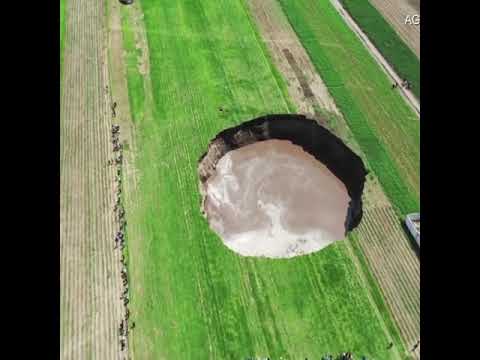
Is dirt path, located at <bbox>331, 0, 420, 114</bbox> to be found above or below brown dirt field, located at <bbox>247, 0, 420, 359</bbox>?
above

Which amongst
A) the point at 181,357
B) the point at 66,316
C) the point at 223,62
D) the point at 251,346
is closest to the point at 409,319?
the point at 251,346

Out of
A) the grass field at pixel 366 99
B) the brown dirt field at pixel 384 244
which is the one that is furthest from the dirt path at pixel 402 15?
the brown dirt field at pixel 384 244

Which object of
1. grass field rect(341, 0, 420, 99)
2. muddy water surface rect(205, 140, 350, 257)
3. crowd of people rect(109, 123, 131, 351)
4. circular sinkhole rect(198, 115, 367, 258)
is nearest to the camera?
crowd of people rect(109, 123, 131, 351)

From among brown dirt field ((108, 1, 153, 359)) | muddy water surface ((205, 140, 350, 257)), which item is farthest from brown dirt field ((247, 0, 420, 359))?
brown dirt field ((108, 1, 153, 359))

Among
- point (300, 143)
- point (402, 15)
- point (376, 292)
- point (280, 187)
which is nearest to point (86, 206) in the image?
point (280, 187)

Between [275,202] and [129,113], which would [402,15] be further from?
[129,113]

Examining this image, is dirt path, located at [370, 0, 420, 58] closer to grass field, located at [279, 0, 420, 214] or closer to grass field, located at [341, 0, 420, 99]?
grass field, located at [341, 0, 420, 99]
